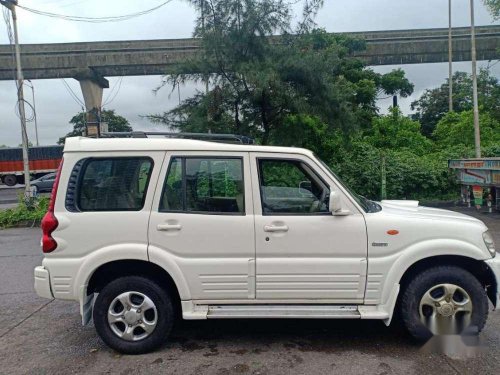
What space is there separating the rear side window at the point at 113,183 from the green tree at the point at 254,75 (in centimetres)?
692

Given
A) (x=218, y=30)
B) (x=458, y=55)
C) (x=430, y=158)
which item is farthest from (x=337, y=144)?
(x=458, y=55)

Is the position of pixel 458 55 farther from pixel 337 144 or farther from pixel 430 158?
pixel 337 144

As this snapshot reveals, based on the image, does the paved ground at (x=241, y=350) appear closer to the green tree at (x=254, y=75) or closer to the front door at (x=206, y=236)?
the front door at (x=206, y=236)

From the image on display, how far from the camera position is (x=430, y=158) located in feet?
45.8

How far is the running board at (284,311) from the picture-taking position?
3.37 m

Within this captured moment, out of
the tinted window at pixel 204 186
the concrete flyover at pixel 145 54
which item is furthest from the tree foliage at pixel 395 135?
the tinted window at pixel 204 186

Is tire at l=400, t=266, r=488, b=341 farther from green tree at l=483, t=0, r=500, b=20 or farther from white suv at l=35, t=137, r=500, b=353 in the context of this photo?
green tree at l=483, t=0, r=500, b=20

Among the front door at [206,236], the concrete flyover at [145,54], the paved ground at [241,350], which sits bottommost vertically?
the paved ground at [241,350]

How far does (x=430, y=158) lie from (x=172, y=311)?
42.3ft

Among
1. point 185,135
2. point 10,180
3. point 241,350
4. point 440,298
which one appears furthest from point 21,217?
point 10,180

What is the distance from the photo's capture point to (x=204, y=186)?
11.9 feet

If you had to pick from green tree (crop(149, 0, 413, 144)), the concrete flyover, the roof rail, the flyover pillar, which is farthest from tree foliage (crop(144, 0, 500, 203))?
the flyover pillar

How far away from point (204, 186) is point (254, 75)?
277 inches

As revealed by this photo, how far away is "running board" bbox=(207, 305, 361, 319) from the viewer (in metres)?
3.37
